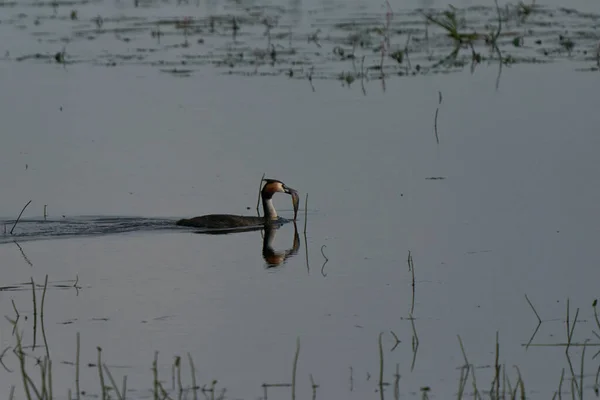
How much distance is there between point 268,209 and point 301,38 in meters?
9.06

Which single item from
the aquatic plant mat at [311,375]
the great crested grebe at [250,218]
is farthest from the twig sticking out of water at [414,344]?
the great crested grebe at [250,218]

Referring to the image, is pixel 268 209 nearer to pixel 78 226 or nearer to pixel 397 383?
pixel 78 226

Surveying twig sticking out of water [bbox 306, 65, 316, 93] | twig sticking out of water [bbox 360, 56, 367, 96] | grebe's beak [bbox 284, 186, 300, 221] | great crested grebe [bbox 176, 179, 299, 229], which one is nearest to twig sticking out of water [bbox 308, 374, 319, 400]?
great crested grebe [bbox 176, 179, 299, 229]

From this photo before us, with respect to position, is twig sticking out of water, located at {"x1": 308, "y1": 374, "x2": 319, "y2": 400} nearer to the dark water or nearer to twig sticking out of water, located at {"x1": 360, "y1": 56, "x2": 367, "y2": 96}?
the dark water

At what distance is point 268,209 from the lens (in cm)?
1200

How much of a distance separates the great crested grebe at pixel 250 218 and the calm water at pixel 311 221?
0.18 meters

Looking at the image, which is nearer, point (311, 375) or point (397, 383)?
point (397, 383)

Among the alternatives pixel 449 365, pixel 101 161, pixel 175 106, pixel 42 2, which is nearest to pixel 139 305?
pixel 449 365

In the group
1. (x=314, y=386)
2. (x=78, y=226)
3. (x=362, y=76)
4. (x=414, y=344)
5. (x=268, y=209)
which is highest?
(x=362, y=76)

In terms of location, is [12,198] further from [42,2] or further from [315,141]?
[42,2]

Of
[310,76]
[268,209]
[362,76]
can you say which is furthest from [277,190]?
[310,76]

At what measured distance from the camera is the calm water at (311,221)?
7.43 metres

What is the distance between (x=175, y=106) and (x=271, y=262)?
612 cm

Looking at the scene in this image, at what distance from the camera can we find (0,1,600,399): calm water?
24.4 feet
